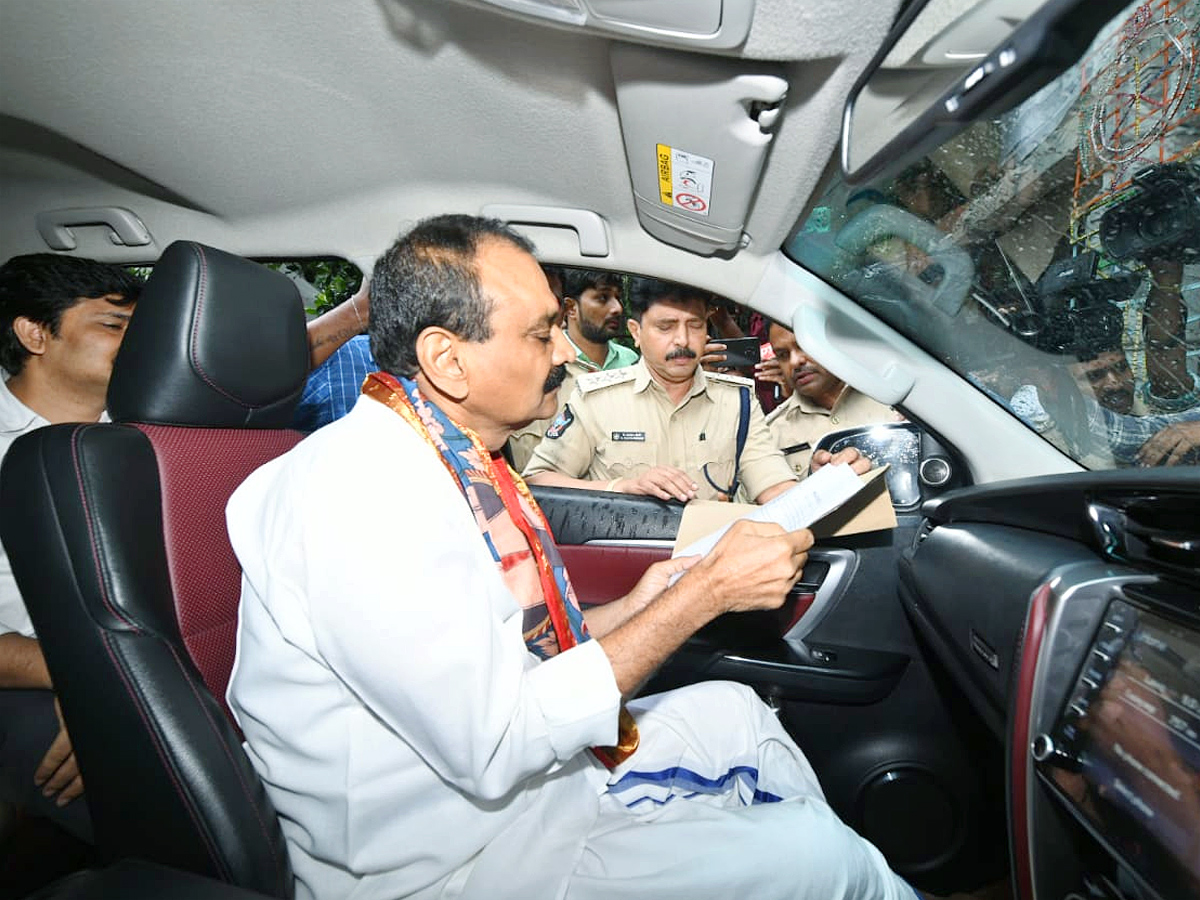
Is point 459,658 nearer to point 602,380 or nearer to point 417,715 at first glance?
point 417,715

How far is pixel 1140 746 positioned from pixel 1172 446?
24.6 inches

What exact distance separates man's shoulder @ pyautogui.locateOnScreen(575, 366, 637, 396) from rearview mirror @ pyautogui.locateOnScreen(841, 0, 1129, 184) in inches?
60.8

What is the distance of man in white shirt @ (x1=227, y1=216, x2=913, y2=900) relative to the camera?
0.90 meters

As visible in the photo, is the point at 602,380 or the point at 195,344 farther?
the point at 602,380

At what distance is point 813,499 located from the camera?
4.37 ft

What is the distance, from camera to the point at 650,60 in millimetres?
1095

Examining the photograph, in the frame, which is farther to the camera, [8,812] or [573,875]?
[8,812]

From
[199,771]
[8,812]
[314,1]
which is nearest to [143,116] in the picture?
[314,1]

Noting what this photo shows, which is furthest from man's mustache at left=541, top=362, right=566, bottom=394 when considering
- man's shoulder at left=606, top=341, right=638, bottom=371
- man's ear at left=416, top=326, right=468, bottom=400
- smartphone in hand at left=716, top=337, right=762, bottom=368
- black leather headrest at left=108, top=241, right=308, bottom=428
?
man's shoulder at left=606, top=341, right=638, bottom=371

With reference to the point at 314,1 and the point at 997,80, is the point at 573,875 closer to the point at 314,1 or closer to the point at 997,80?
the point at 997,80

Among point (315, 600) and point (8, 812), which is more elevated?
point (315, 600)

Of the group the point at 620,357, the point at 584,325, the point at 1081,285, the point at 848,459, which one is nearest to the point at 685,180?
the point at 1081,285

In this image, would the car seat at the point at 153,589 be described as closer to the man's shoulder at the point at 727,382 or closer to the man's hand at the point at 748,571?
the man's hand at the point at 748,571

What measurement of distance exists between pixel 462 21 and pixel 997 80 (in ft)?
2.85
